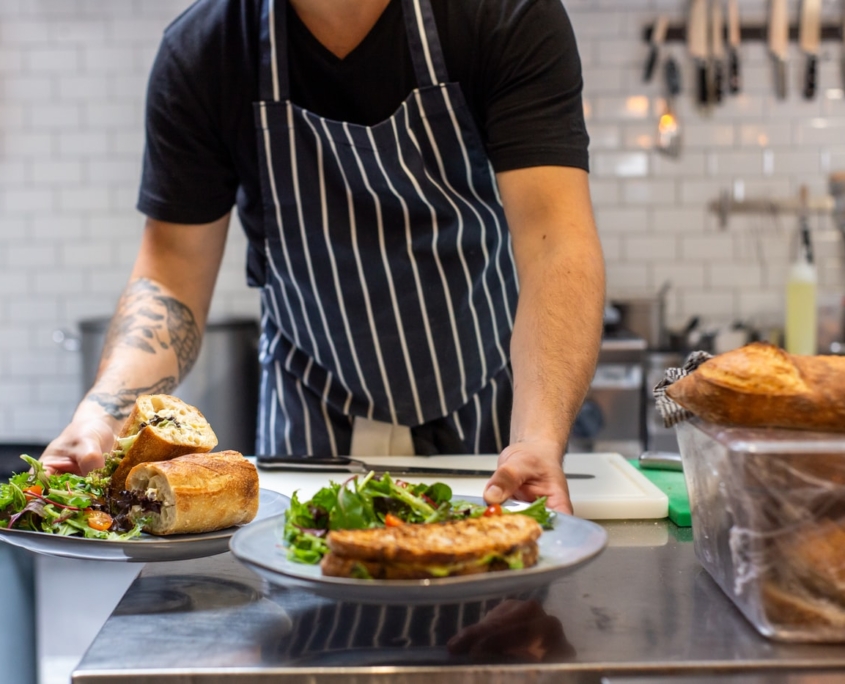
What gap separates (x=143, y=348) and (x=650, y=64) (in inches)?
98.9

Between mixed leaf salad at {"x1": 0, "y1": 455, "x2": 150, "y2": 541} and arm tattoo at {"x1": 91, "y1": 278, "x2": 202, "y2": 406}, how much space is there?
1.44 feet

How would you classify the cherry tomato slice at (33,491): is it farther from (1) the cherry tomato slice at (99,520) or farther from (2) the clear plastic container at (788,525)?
(2) the clear plastic container at (788,525)

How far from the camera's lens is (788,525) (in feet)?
2.05

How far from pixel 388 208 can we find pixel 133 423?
61 centimetres

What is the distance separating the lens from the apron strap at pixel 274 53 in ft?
4.52

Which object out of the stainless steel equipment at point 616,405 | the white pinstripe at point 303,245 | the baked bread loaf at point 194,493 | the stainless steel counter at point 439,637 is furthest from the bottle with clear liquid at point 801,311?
the baked bread loaf at point 194,493

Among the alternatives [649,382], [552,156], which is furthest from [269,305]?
[649,382]

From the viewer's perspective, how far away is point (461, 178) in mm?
1478

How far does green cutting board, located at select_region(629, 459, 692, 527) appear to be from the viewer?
100cm

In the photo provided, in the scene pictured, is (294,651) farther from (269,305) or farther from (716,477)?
(269,305)

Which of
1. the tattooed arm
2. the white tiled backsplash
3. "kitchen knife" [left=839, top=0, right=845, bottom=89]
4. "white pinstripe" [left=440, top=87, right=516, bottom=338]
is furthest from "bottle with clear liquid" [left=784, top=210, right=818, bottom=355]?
the tattooed arm

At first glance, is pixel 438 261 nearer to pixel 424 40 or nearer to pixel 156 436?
pixel 424 40

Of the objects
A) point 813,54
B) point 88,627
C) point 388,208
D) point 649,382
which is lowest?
point 88,627

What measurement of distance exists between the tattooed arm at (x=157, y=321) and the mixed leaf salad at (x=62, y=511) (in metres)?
0.23
